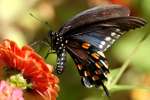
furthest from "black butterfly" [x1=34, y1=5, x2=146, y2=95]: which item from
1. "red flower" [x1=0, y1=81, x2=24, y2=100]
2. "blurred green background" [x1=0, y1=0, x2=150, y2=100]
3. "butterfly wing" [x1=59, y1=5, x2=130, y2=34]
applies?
"red flower" [x1=0, y1=81, x2=24, y2=100]

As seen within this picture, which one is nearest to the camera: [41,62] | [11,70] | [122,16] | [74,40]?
[41,62]

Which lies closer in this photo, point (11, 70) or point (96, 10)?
point (11, 70)

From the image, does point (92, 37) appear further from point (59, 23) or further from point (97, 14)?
point (59, 23)

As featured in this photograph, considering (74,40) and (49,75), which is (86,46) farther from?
(49,75)

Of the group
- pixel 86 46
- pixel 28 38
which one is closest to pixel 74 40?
pixel 86 46

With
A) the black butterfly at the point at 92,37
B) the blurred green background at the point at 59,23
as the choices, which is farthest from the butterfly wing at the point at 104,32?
the blurred green background at the point at 59,23

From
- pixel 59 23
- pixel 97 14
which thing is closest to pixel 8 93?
pixel 97 14

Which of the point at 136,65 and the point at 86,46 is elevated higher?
the point at 86,46
